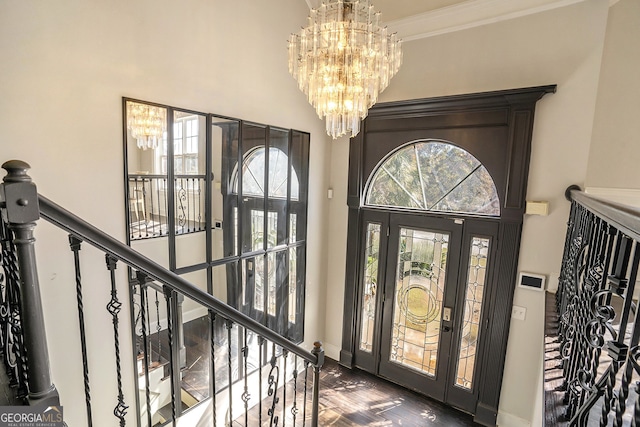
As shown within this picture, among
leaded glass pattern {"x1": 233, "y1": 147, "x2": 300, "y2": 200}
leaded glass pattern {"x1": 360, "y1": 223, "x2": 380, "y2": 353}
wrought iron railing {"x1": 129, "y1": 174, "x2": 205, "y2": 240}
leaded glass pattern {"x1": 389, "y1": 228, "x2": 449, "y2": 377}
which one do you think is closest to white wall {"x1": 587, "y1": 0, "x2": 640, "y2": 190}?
leaded glass pattern {"x1": 389, "y1": 228, "x2": 449, "y2": 377}

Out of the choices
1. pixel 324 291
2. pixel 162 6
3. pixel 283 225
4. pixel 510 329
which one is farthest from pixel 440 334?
pixel 162 6

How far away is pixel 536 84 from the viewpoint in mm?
3055

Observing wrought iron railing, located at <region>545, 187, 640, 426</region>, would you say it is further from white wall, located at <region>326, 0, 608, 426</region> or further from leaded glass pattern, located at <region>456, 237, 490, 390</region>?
leaded glass pattern, located at <region>456, 237, 490, 390</region>

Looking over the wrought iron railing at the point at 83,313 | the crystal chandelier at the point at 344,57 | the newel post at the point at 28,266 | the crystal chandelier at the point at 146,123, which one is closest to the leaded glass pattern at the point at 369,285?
the wrought iron railing at the point at 83,313

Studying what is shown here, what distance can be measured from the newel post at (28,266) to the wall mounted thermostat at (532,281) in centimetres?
377

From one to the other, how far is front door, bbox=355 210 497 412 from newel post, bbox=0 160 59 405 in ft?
11.9

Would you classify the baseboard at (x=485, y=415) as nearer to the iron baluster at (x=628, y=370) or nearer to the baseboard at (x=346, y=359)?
the baseboard at (x=346, y=359)

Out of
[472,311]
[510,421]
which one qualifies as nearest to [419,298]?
[472,311]

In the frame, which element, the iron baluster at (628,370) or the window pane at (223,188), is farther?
the window pane at (223,188)

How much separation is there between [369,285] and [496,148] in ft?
7.75

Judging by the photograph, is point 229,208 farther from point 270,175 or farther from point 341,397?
point 341,397

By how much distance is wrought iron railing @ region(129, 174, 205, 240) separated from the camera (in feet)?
8.09

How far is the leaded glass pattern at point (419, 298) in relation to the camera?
383cm

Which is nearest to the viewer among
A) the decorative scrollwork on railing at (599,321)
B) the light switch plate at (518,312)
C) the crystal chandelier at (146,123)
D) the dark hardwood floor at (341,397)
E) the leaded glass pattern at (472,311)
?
the decorative scrollwork on railing at (599,321)
